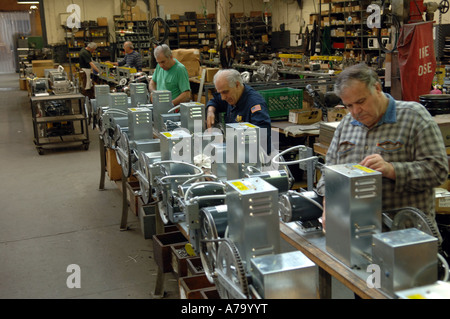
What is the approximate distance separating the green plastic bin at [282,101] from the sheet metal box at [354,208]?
11.5ft

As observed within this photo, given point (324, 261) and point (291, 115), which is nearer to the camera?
point (324, 261)

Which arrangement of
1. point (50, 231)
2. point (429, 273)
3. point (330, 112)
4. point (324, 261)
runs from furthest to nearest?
point (330, 112) < point (50, 231) < point (324, 261) < point (429, 273)

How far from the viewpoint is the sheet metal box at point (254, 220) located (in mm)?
1385

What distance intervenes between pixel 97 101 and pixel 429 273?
356cm

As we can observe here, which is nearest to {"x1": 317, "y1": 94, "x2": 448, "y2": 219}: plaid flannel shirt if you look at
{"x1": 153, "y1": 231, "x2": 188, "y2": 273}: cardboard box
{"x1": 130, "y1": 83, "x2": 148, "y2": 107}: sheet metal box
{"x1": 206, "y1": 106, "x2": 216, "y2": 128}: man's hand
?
{"x1": 153, "y1": 231, "x2": 188, "y2": 273}: cardboard box

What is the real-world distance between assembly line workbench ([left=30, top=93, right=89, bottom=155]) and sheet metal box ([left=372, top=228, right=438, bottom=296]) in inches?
228

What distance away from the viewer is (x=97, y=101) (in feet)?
14.1

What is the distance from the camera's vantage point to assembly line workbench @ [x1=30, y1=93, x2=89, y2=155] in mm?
6641

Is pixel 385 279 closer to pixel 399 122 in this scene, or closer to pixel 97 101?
pixel 399 122

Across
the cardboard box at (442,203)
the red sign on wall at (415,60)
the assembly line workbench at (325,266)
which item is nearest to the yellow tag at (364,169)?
the assembly line workbench at (325,266)

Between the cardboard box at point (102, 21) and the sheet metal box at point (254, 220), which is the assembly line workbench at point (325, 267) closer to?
the sheet metal box at point (254, 220)

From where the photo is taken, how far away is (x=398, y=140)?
1709 millimetres
